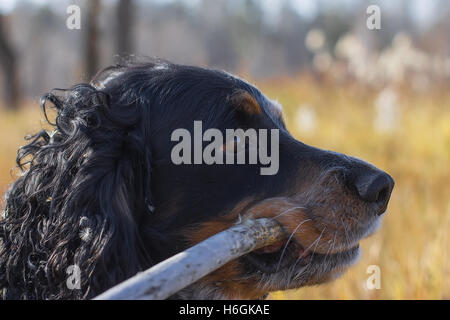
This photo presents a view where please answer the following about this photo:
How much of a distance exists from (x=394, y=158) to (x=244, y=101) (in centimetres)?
572

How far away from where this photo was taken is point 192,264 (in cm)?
165

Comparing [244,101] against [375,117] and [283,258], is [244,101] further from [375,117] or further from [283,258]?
[375,117]

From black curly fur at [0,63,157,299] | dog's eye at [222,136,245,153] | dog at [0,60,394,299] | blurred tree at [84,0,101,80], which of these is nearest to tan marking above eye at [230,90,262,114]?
dog at [0,60,394,299]

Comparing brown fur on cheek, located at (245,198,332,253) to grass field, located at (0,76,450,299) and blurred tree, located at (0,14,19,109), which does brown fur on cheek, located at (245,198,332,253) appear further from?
blurred tree, located at (0,14,19,109)

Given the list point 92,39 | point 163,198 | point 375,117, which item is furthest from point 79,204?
point 375,117

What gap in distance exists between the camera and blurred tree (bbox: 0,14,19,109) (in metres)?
19.4

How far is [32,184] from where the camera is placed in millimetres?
2279

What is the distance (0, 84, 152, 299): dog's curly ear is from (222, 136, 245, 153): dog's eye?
1.12 feet

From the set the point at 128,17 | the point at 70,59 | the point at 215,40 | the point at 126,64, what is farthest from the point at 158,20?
the point at 126,64

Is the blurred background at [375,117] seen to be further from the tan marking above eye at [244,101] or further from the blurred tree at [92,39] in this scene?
the tan marking above eye at [244,101]

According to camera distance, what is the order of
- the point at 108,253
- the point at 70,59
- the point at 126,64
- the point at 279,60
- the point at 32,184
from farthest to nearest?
the point at 70,59, the point at 279,60, the point at 126,64, the point at 32,184, the point at 108,253

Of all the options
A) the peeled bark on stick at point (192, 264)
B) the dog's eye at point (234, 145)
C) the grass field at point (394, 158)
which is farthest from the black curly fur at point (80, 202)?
the grass field at point (394, 158)

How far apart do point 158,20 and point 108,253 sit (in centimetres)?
6033
